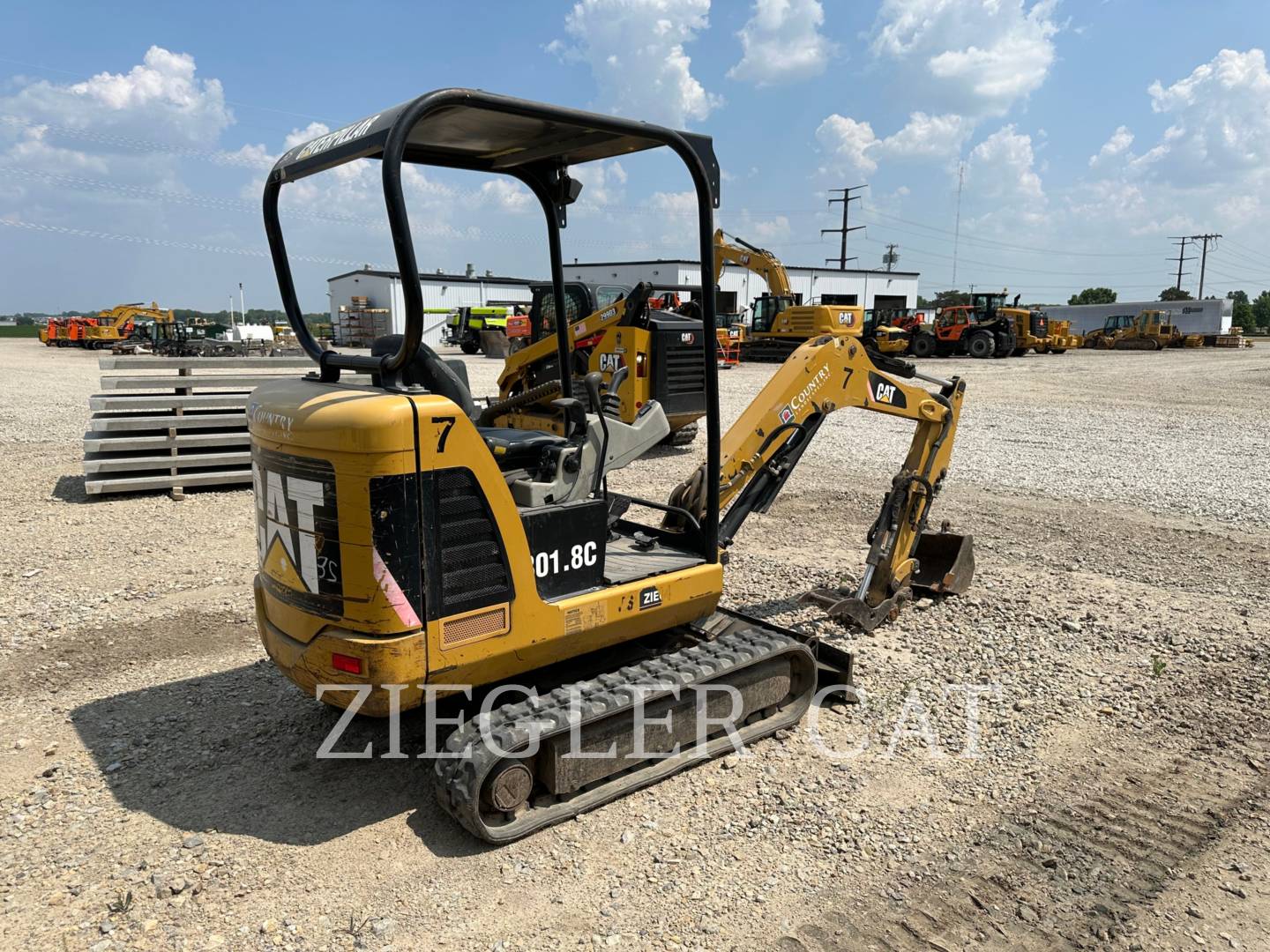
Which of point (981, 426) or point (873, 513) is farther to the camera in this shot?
point (981, 426)

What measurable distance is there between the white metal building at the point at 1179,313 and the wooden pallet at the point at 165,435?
5965cm

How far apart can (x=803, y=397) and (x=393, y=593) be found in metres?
2.92

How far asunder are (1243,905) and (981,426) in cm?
1271

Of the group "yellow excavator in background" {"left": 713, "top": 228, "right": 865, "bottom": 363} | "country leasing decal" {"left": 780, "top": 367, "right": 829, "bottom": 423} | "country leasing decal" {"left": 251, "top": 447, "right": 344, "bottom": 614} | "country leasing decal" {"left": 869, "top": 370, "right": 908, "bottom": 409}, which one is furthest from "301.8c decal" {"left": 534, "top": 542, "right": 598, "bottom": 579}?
"yellow excavator in background" {"left": 713, "top": 228, "right": 865, "bottom": 363}

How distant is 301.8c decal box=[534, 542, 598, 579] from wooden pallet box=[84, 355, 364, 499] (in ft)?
21.9

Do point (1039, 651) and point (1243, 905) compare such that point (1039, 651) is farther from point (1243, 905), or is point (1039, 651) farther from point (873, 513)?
point (873, 513)

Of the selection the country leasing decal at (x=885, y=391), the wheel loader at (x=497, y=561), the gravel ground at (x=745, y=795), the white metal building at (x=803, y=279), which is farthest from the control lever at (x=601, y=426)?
the white metal building at (x=803, y=279)

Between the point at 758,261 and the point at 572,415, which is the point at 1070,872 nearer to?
the point at 572,415

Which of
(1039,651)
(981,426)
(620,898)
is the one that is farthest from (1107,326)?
(620,898)

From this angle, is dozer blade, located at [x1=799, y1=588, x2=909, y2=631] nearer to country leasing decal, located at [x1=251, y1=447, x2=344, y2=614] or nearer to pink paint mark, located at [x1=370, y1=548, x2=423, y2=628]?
pink paint mark, located at [x1=370, y1=548, x2=423, y2=628]

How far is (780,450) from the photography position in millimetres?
5355

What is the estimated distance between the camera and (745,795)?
3.83 metres

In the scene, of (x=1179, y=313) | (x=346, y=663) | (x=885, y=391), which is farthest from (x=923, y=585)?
(x=1179, y=313)

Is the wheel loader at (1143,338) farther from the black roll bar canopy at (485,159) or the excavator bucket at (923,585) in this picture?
the black roll bar canopy at (485,159)
